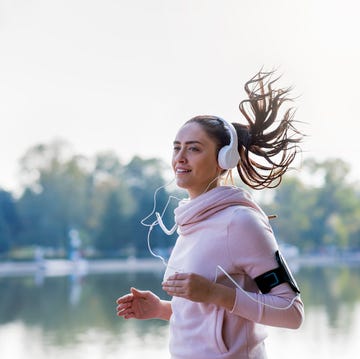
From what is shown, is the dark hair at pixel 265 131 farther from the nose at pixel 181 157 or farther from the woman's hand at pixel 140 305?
the woman's hand at pixel 140 305

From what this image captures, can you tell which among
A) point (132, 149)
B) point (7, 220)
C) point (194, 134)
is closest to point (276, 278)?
point (194, 134)

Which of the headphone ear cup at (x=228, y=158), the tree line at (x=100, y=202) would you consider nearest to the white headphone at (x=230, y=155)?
the headphone ear cup at (x=228, y=158)

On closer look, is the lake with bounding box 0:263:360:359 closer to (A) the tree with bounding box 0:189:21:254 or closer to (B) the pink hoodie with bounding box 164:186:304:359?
(A) the tree with bounding box 0:189:21:254

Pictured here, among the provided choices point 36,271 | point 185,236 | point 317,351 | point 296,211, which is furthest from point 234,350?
point 296,211

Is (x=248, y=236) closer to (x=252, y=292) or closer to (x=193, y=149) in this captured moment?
(x=252, y=292)

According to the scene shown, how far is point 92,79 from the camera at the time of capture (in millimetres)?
13984

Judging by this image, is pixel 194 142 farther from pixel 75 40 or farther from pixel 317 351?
pixel 75 40

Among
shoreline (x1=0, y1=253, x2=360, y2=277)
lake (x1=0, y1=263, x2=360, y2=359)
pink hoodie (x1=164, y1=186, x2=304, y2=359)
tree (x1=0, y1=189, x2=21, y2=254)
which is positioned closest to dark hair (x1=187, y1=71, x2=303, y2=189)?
pink hoodie (x1=164, y1=186, x2=304, y2=359)

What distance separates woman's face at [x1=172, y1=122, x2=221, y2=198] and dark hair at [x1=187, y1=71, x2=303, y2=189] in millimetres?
27

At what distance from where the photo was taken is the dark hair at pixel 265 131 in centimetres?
112

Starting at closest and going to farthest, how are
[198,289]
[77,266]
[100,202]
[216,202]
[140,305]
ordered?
1. [198,289]
2. [216,202]
3. [140,305]
4. [77,266]
5. [100,202]

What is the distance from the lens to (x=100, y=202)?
19328 millimetres

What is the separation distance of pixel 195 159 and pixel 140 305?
0.88 feet

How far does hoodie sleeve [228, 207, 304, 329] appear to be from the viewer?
0.95 m
